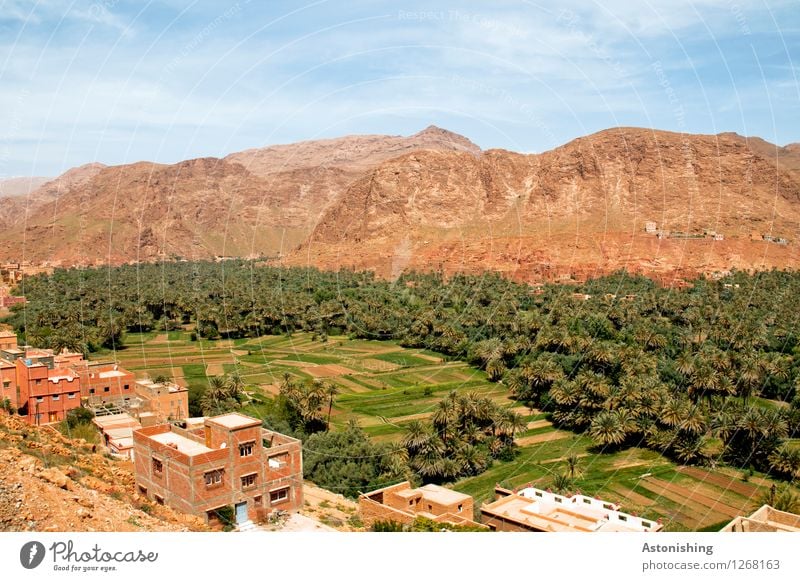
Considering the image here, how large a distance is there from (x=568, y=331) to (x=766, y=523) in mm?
28194

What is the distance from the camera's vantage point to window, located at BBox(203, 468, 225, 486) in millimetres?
18219

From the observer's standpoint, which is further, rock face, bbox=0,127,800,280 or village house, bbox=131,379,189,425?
rock face, bbox=0,127,800,280

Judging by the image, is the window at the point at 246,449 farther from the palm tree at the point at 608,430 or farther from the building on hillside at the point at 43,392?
the palm tree at the point at 608,430

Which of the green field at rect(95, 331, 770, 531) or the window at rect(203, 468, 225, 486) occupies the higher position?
the window at rect(203, 468, 225, 486)

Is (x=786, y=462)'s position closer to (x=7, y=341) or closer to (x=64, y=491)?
(x=64, y=491)

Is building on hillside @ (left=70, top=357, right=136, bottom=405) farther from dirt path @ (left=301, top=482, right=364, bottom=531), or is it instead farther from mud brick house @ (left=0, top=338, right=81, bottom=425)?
dirt path @ (left=301, top=482, right=364, bottom=531)

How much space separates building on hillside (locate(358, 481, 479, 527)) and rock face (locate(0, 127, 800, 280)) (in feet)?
210

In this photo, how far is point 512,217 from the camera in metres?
108

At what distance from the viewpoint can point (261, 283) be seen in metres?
79.2

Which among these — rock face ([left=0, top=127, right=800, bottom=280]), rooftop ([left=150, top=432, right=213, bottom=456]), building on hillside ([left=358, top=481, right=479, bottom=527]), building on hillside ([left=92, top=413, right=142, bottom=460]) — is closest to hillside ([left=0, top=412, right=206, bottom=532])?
rooftop ([left=150, top=432, right=213, bottom=456])

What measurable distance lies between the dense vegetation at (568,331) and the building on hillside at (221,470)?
24.9 feet

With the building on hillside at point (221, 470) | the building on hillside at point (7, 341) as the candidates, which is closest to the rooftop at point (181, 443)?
the building on hillside at point (221, 470)
